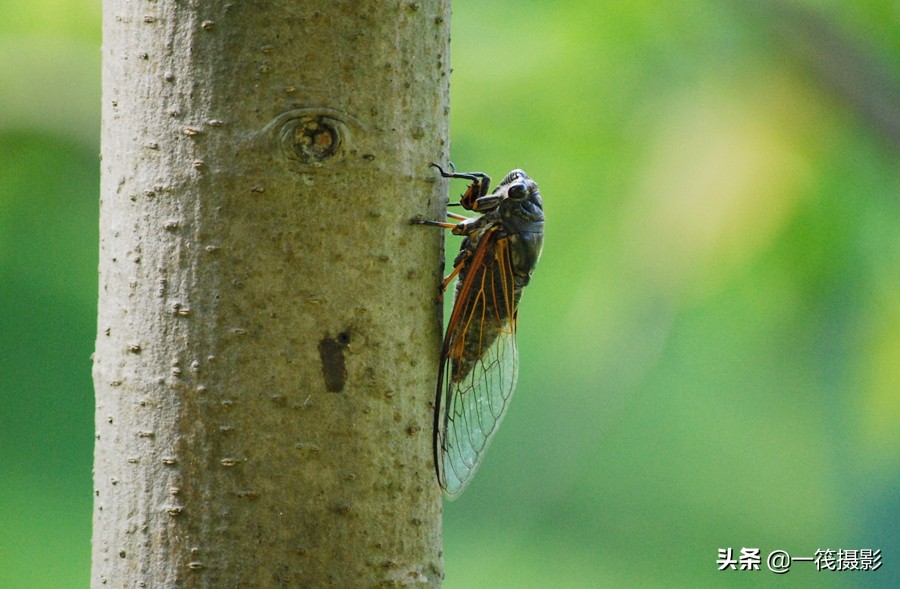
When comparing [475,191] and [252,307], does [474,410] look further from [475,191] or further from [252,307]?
[252,307]

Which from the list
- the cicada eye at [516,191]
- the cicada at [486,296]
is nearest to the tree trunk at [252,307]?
the cicada at [486,296]

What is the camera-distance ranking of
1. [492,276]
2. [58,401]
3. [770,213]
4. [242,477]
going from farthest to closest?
[770,213]
[58,401]
[492,276]
[242,477]

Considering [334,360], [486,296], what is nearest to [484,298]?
[486,296]

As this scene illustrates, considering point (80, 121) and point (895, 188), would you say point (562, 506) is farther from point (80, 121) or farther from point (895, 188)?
point (80, 121)

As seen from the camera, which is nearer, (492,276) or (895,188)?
(492,276)

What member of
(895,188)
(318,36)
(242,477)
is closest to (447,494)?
(242,477)

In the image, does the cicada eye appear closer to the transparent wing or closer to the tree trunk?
the transparent wing
